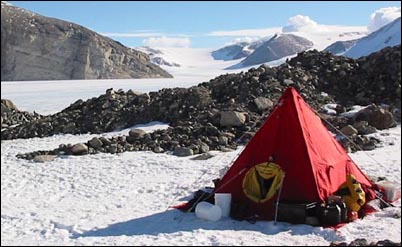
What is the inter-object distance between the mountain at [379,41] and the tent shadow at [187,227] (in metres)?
138

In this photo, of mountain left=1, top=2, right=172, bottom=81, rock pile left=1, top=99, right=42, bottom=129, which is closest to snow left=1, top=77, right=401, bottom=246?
rock pile left=1, top=99, right=42, bottom=129

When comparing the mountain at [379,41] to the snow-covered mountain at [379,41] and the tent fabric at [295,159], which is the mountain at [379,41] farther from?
the tent fabric at [295,159]

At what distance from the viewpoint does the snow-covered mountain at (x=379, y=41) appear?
470 feet

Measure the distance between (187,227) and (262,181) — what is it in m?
1.30

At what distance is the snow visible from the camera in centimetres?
662

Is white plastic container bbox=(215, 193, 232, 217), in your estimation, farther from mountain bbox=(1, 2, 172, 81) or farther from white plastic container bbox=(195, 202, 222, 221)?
mountain bbox=(1, 2, 172, 81)

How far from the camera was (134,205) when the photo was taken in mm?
8422

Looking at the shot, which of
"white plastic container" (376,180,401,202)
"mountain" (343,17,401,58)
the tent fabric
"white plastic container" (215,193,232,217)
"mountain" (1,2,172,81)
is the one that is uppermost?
"mountain" (343,17,401,58)

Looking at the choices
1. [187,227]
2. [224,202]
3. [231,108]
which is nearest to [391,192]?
[224,202]

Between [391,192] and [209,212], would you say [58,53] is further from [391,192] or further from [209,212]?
[391,192]

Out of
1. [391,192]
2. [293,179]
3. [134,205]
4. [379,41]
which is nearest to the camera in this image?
[293,179]

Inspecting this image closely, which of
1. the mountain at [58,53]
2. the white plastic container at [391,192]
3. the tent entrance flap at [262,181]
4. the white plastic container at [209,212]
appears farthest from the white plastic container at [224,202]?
the mountain at [58,53]

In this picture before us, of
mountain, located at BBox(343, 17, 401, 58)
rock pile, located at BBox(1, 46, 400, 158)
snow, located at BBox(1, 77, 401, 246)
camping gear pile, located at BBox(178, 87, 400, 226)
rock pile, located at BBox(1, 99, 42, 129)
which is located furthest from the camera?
mountain, located at BBox(343, 17, 401, 58)

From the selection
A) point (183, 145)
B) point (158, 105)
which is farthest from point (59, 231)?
point (158, 105)
